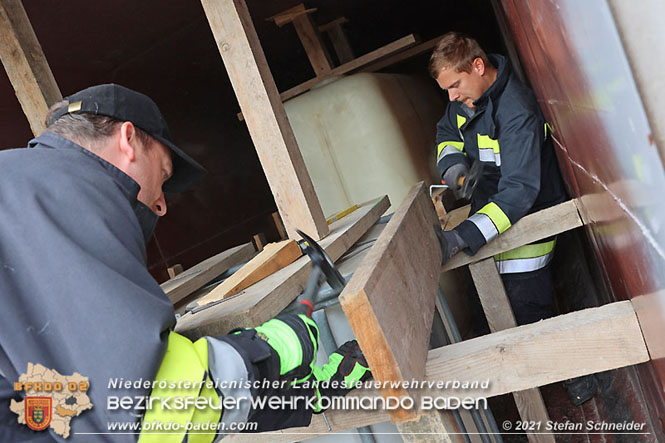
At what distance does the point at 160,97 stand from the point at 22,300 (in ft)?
15.2

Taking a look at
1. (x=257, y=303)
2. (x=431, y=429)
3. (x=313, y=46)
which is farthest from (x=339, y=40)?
(x=431, y=429)

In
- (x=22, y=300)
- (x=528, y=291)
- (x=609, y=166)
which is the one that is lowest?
(x=528, y=291)

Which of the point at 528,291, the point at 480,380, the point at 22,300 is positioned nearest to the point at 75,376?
the point at 22,300

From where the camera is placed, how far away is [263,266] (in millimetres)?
1900

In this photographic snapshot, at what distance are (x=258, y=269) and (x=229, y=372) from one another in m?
0.74

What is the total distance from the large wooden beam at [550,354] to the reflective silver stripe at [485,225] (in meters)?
0.96

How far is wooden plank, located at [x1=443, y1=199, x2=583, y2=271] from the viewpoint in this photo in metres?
2.32

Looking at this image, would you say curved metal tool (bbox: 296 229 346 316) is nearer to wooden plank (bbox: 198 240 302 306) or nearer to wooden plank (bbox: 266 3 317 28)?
wooden plank (bbox: 198 240 302 306)

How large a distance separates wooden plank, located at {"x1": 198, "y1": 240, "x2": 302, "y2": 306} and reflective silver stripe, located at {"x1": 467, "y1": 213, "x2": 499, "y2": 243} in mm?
728

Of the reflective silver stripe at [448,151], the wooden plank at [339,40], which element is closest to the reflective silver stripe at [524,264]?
the reflective silver stripe at [448,151]

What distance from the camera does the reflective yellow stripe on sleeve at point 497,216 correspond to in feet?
7.66

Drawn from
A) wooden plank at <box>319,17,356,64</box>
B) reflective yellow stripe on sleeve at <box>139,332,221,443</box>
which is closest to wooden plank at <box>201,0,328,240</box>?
reflective yellow stripe on sleeve at <box>139,332,221,443</box>

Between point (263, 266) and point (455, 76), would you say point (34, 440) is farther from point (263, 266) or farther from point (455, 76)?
point (455, 76)

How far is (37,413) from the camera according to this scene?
1.21m
